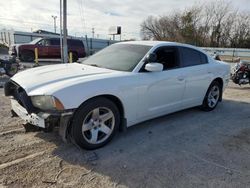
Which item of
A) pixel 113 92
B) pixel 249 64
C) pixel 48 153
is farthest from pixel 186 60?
pixel 249 64

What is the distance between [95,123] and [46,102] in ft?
2.54

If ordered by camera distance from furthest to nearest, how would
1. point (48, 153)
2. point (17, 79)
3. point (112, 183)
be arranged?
point (17, 79) < point (48, 153) < point (112, 183)

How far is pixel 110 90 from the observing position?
3395 millimetres

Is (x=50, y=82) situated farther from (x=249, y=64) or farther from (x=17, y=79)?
(x=249, y=64)

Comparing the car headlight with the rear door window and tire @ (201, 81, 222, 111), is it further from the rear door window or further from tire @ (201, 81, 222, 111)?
tire @ (201, 81, 222, 111)

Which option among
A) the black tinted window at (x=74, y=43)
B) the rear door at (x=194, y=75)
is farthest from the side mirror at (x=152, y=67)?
the black tinted window at (x=74, y=43)

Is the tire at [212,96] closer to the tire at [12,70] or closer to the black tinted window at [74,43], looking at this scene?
Answer: the tire at [12,70]

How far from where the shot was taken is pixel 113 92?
3.44m

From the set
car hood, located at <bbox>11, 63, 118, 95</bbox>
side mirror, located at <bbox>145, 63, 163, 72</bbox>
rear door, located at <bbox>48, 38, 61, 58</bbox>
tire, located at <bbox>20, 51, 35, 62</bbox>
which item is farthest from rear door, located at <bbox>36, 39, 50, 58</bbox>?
side mirror, located at <bbox>145, 63, 163, 72</bbox>

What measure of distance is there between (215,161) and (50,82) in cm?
254

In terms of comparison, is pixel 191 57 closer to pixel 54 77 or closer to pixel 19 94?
pixel 54 77

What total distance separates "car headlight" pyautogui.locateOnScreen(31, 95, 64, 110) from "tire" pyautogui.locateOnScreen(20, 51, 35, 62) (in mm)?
15473

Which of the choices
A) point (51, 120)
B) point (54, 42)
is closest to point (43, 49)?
point (54, 42)

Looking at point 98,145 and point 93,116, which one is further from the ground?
point 93,116
